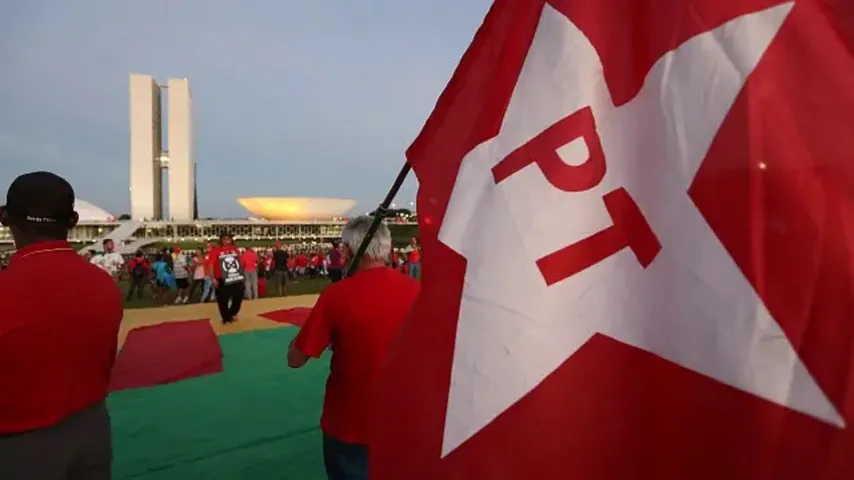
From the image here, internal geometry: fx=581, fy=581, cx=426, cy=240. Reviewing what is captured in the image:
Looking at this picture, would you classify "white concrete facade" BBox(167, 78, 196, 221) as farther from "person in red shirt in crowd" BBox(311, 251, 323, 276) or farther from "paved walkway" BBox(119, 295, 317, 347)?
"paved walkway" BBox(119, 295, 317, 347)

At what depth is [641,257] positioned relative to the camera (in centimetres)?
118

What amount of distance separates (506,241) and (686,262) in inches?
14.6

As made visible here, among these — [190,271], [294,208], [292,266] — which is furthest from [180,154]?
[190,271]

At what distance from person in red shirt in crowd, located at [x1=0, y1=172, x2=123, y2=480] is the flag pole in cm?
83

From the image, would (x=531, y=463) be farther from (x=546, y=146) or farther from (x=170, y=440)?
(x=170, y=440)

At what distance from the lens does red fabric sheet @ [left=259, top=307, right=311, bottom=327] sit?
30.5 feet

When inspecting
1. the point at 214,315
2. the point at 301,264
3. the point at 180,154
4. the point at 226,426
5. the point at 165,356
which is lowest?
the point at 301,264

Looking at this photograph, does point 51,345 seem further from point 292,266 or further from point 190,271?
point 292,266

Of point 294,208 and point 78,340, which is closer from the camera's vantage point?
point 78,340

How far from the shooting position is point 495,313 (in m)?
1.26

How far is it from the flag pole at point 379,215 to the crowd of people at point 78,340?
40 millimetres

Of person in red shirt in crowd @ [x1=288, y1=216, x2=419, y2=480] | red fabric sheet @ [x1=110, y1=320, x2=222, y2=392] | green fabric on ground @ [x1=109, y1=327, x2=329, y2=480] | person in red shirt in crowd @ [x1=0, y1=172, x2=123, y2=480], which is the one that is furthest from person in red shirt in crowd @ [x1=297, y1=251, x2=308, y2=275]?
person in red shirt in crowd @ [x1=0, y1=172, x2=123, y2=480]

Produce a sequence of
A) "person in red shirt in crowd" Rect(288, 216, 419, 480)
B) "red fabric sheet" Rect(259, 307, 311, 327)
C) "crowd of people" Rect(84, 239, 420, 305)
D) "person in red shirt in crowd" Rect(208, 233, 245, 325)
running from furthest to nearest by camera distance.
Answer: "crowd of people" Rect(84, 239, 420, 305) < "red fabric sheet" Rect(259, 307, 311, 327) < "person in red shirt in crowd" Rect(208, 233, 245, 325) < "person in red shirt in crowd" Rect(288, 216, 419, 480)

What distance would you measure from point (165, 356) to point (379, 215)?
5403 mm
